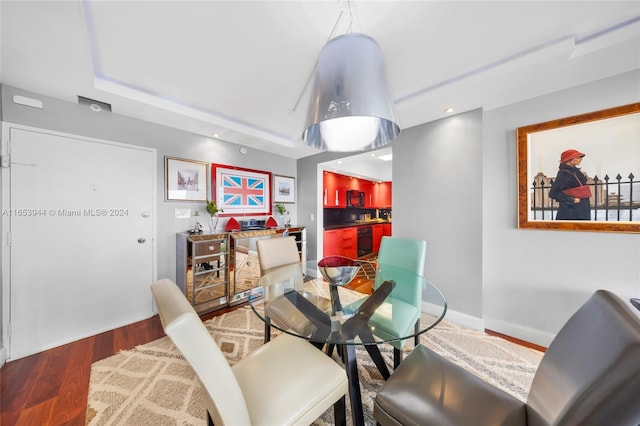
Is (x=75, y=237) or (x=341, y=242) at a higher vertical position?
(x=75, y=237)

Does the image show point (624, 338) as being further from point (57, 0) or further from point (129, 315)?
point (129, 315)

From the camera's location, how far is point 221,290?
2863 mm

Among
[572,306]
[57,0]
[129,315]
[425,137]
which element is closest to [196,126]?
[57,0]

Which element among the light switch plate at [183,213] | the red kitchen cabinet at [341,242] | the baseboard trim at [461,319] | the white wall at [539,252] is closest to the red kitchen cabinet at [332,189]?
the red kitchen cabinet at [341,242]

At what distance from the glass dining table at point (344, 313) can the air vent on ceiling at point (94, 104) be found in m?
2.43

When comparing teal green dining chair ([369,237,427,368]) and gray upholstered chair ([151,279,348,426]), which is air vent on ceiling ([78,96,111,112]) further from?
teal green dining chair ([369,237,427,368])

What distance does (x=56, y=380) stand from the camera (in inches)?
65.8

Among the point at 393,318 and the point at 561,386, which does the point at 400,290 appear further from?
the point at 561,386

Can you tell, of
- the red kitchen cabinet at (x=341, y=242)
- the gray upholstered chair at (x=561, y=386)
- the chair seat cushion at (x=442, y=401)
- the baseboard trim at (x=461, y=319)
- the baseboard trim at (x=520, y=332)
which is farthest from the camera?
the red kitchen cabinet at (x=341, y=242)

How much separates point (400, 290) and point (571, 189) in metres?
1.78

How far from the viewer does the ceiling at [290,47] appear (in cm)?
129

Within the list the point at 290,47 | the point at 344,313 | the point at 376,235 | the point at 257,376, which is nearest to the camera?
the point at 257,376

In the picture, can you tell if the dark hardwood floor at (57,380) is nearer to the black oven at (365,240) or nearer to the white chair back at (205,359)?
the white chair back at (205,359)

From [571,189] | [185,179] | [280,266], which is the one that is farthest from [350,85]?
[185,179]
